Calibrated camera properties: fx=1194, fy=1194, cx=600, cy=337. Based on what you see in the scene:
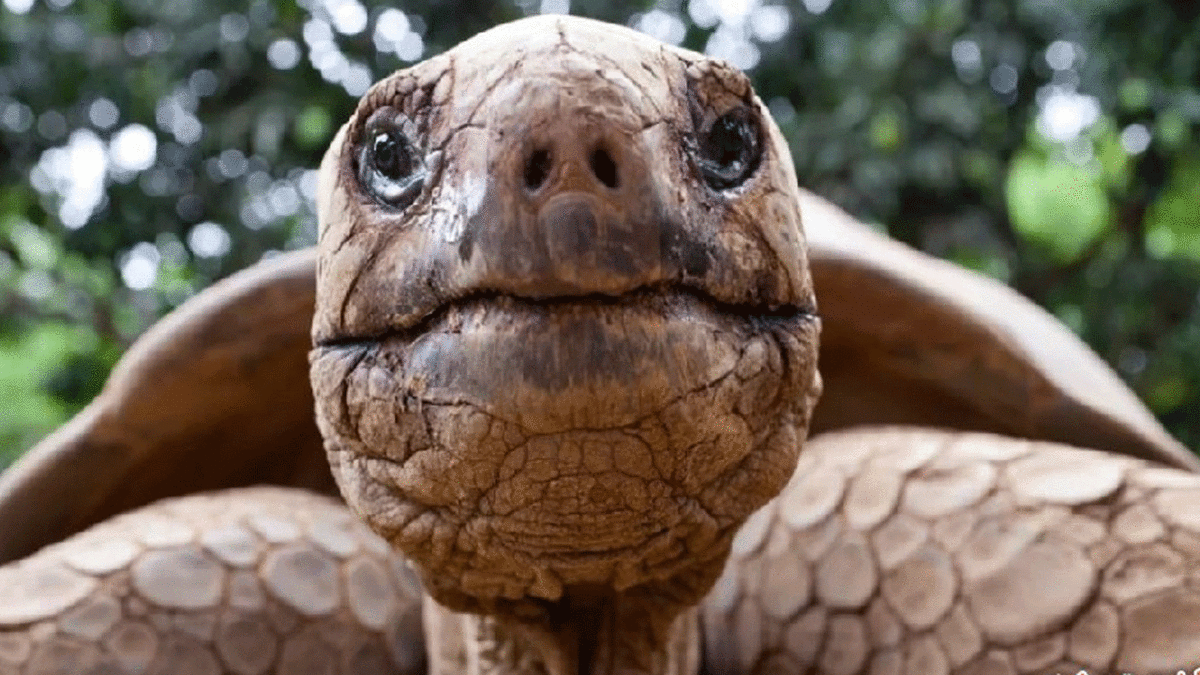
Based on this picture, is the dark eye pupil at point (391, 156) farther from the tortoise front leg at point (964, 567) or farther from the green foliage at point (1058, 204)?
the green foliage at point (1058, 204)

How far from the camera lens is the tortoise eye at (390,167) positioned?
0.88m

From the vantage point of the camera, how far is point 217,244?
4.12m

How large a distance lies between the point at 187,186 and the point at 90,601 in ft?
9.55

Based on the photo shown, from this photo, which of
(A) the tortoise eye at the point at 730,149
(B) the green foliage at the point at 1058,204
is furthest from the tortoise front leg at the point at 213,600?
(B) the green foliage at the point at 1058,204

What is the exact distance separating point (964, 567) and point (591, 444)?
2.41 feet

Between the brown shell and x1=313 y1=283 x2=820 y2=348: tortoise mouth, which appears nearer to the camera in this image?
x1=313 y1=283 x2=820 y2=348: tortoise mouth

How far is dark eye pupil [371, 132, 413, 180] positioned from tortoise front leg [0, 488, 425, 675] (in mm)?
847

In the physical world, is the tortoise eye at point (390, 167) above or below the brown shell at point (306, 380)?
above

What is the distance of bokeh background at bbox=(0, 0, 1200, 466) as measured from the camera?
12.7ft

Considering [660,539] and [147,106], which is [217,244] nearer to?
[147,106]

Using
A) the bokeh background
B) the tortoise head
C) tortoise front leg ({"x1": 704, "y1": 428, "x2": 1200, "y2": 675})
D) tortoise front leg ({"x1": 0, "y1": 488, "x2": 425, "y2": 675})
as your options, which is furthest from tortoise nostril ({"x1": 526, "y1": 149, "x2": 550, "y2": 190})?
the bokeh background

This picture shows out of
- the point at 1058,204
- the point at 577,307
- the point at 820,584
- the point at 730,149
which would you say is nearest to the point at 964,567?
→ the point at 820,584

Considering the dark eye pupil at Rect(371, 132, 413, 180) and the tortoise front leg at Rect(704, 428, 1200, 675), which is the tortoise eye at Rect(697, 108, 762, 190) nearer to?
the dark eye pupil at Rect(371, 132, 413, 180)

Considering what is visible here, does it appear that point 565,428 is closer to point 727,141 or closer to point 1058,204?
point 727,141
